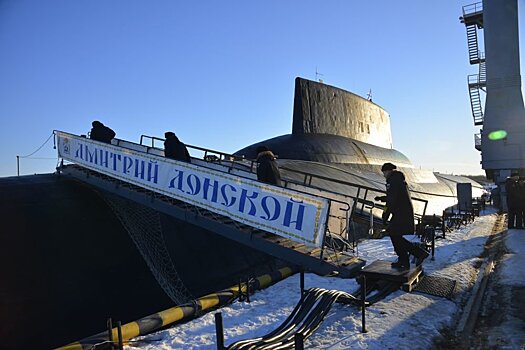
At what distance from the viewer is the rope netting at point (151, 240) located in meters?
8.12

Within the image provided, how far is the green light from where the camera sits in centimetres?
2142

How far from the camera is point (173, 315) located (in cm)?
536

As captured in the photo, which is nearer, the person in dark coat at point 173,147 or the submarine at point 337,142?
the person in dark coat at point 173,147

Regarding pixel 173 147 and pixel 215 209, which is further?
pixel 173 147

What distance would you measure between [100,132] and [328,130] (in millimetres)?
13899

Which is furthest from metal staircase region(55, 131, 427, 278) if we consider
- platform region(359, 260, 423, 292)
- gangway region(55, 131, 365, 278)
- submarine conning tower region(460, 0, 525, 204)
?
submarine conning tower region(460, 0, 525, 204)

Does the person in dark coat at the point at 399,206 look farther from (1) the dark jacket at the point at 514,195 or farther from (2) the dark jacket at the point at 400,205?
(1) the dark jacket at the point at 514,195

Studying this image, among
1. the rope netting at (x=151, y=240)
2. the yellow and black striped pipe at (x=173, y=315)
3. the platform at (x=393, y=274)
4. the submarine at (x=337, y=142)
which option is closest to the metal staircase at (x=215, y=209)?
the platform at (x=393, y=274)

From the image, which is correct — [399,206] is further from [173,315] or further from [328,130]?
[328,130]

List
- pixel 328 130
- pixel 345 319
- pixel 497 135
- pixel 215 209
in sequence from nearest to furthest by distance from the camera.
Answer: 1. pixel 345 319
2. pixel 215 209
3. pixel 497 135
4. pixel 328 130

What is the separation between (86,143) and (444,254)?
9.05 metres

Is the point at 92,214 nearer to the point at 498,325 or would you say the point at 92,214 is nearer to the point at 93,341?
the point at 93,341

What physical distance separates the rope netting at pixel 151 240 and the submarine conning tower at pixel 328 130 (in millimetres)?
10523

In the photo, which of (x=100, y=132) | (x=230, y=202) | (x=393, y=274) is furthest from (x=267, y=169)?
(x=100, y=132)
